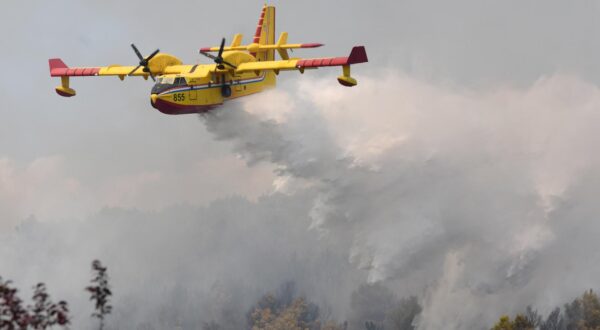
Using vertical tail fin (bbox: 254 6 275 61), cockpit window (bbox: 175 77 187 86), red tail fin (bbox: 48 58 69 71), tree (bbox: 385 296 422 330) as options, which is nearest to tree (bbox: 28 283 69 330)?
cockpit window (bbox: 175 77 187 86)

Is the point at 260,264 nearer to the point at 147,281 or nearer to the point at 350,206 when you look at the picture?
the point at 147,281

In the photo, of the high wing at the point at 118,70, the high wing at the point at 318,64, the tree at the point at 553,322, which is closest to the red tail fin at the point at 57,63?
the high wing at the point at 118,70

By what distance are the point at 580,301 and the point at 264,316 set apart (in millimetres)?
35130

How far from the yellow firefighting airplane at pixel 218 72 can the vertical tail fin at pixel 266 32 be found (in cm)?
83

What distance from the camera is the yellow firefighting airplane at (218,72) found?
4628 centimetres

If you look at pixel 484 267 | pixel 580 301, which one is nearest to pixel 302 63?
pixel 484 267

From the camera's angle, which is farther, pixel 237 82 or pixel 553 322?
pixel 553 322

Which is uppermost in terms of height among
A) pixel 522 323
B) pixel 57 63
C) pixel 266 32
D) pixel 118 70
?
pixel 266 32

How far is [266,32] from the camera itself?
183ft

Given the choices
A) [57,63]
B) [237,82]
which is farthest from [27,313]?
[57,63]

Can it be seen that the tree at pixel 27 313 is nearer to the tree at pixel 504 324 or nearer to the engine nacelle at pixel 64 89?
the engine nacelle at pixel 64 89

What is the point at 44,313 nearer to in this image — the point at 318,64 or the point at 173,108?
the point at 173,108

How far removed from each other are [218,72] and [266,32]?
874 centimetres

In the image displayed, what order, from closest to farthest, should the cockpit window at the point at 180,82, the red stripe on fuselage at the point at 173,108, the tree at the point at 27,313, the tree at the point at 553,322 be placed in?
the tree at the point at 27,313 → the red stripe on fuselage at the point at 173,108 → the cockpit window at the point at 180,82 → the tree at the point at 553,322
